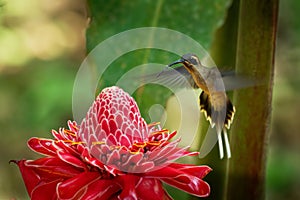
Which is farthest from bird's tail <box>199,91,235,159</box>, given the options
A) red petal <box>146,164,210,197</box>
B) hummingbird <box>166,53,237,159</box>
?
red petal <box>146,164,210,197</box>

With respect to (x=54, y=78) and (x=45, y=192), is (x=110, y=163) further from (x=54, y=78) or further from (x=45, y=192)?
(x=54, y=78)

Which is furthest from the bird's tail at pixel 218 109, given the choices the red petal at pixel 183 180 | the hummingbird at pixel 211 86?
the red petal at pixel 183 180

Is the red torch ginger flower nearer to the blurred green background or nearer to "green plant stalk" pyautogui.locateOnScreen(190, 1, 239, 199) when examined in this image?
"green plant stalk" pyautogui.locateOnScreen(190, 1, 239, 199)

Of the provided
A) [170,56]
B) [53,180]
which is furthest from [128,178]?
[170,56]

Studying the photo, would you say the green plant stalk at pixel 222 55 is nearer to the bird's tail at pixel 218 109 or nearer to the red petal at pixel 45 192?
the bird's tail at pixel 218 109

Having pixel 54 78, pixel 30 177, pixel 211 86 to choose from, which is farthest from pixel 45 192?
pixel 54 78
